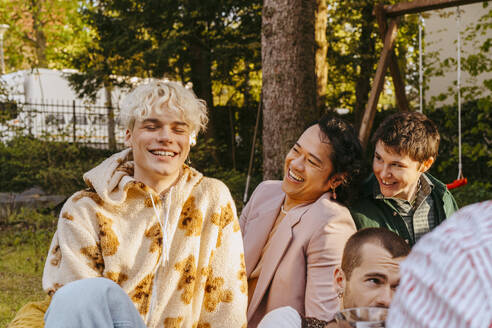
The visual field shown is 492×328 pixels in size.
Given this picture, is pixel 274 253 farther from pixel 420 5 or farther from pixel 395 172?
pixel 420 5

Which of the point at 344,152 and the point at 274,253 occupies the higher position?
the point at 344,152

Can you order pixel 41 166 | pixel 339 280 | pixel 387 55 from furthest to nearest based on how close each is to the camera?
pixel 41 166
pixel 387 55
pixel 339 280

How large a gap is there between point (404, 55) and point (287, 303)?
34.1 ft

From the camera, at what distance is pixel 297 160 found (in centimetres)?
276

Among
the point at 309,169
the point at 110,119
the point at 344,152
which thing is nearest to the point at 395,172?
the point at 344,152

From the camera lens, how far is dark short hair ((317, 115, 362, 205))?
2.66 metres

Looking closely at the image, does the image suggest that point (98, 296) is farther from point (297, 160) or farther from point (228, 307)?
point (297, 160)

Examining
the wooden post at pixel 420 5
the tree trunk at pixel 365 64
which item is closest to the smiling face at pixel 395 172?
the wooden post at pixel 420 5

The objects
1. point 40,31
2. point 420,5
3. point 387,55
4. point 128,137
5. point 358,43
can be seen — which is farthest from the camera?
point 40,31

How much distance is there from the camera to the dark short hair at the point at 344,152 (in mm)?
2662

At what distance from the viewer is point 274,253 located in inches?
99.1

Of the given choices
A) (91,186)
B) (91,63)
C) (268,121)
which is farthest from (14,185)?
(91,186)

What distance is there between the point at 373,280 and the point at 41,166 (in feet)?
28.6

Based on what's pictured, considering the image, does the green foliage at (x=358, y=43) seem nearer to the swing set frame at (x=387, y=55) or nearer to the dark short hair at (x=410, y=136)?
the swing set frame at (x=387, y=55)
